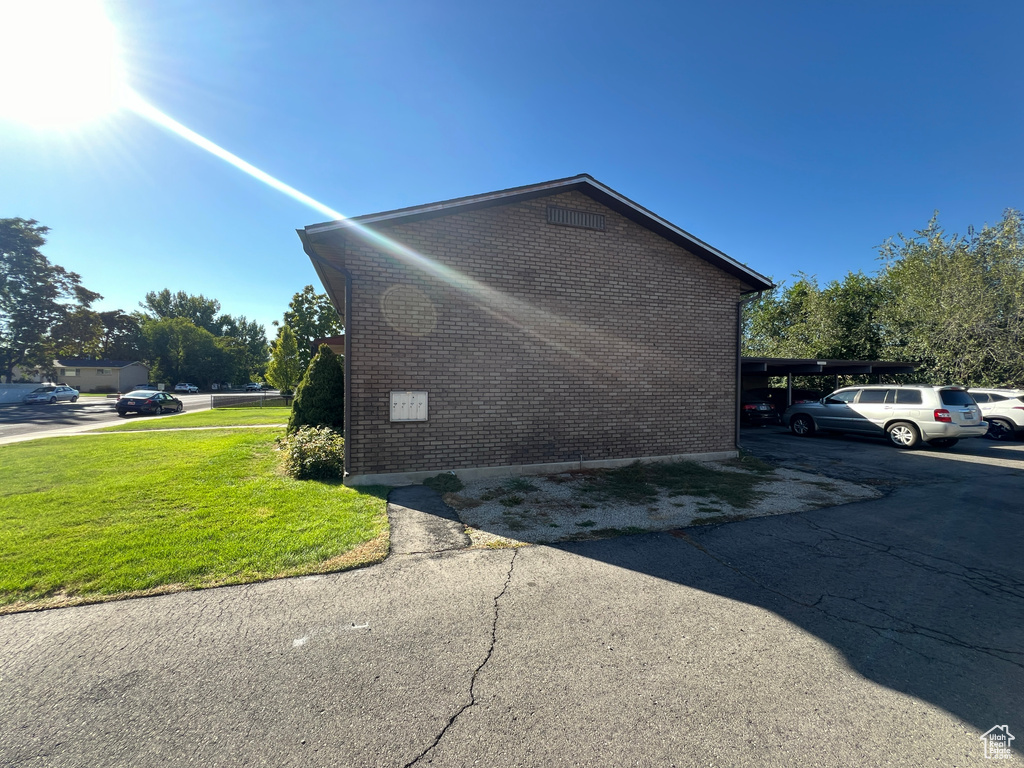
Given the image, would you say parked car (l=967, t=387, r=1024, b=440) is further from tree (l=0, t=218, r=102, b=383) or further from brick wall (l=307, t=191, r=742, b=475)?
tree (l=0, t=218, r=102, b=383)

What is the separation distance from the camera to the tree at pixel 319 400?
10883 mm

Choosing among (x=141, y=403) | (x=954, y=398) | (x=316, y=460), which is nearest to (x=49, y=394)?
(x=141, y=403)

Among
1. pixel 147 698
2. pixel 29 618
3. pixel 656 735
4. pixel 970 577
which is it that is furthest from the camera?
pixel 970 577

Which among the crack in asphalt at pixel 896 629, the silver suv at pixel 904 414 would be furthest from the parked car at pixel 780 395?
the crack in asphalt at pixel 896 629

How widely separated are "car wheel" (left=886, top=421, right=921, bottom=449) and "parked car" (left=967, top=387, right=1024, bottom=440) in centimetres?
440

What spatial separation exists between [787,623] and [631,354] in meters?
5.98

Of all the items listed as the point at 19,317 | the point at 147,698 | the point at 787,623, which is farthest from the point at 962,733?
the point at 19,317

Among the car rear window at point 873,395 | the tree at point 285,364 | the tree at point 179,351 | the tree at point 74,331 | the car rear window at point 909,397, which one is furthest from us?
the tree at point 179,351

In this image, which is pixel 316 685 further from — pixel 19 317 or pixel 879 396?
pixel 19 317

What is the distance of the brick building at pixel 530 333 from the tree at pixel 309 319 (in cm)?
2952

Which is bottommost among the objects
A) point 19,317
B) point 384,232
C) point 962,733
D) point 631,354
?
point 962,733

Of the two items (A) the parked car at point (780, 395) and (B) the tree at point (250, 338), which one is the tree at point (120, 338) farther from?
(A) the parked car at point (780, 395)

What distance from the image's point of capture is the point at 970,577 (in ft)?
13.3

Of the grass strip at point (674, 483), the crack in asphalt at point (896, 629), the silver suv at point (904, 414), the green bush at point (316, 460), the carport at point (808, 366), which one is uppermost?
the carport at point (808, 366)
